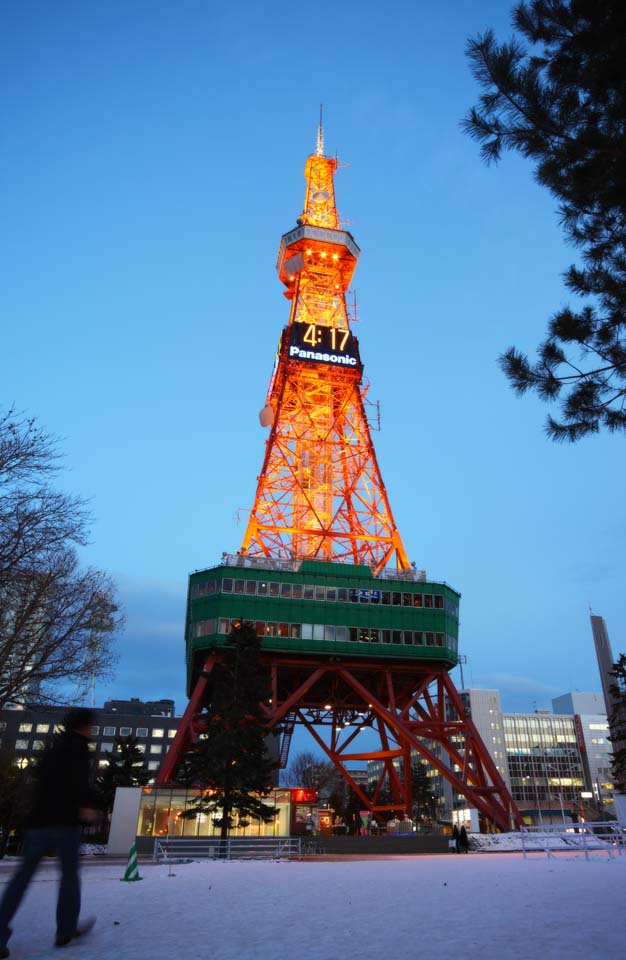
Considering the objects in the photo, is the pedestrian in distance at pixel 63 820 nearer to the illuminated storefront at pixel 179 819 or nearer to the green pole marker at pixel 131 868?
the green pole marker at pixel 131 868

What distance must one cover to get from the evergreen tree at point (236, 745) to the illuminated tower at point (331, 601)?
12401 mm

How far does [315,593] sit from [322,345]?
28.4 metres

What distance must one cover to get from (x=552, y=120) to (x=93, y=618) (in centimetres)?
1830

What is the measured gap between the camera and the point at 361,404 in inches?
2739

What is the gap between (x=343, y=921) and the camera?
7.89 meters

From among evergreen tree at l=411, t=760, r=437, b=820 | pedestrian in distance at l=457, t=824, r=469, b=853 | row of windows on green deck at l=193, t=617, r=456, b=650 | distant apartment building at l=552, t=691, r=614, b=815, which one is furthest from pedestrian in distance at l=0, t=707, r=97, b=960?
distant apartment building at l=552, t=691, r=614, b=815

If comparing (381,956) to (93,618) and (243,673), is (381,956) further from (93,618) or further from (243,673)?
(243,673)

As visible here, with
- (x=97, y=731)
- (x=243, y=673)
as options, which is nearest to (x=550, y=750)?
(x=97, y=731)

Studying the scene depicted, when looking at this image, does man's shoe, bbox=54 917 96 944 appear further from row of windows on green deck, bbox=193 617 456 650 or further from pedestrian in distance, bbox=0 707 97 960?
row of windows on green deck, bbox=193 617 456 650

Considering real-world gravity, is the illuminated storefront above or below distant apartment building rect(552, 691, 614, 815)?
below

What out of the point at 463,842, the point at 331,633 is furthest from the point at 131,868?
the point at 331,633

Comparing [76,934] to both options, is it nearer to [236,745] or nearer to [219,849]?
[219,849]

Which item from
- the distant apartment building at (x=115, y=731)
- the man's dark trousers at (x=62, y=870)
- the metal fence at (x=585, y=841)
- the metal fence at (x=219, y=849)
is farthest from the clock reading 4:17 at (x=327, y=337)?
the distant apartment building at (x=115, y=731)

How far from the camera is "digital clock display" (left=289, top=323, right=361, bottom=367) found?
70188mm
